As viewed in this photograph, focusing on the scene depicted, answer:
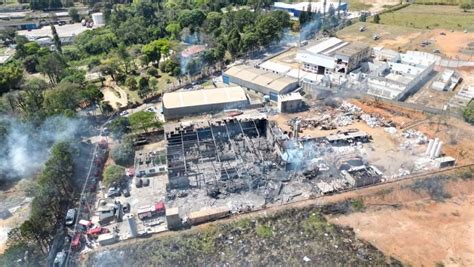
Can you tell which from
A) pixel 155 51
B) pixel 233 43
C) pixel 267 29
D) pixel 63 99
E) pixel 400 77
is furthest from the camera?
pixel 267 29

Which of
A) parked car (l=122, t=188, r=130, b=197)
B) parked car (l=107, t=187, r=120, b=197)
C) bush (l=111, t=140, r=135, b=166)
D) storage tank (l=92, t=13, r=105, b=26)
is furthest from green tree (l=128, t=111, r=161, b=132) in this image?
storage tank (l=92, t=13, r=105, b=26)

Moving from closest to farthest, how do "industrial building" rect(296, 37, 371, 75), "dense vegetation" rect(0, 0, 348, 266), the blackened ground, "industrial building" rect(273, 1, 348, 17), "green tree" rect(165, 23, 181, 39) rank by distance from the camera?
1. the blackened ground
2. "dense vegetation" rect(0, 0, 348, 266)
3. "industrial building" rect(296, 37, 371, 75)
4. "green tree" rect(165, 23, 181, 39)
5. "industrial building" rect(273, 1, 348, 17)

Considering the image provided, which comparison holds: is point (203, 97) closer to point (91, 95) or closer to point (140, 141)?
point (140, 141)

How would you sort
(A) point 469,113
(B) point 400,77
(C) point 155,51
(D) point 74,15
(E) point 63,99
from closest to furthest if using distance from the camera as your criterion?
(A) point 469,113, (E) point 63,99, (B) point 400,77, (C) point 155,51, (D) point 74,15

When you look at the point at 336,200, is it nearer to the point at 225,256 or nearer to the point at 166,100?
the point at 225,256

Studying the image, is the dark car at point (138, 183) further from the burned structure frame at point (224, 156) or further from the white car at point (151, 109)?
the white car at point (151, 109)

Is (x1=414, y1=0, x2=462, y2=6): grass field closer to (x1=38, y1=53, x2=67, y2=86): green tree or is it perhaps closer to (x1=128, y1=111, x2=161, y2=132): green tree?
(x1=128, y1=111, x2=161, y2=132): green tree

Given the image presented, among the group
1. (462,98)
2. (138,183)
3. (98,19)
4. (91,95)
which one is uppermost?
(98,19)

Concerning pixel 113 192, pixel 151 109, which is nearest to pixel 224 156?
pixel 113 192
